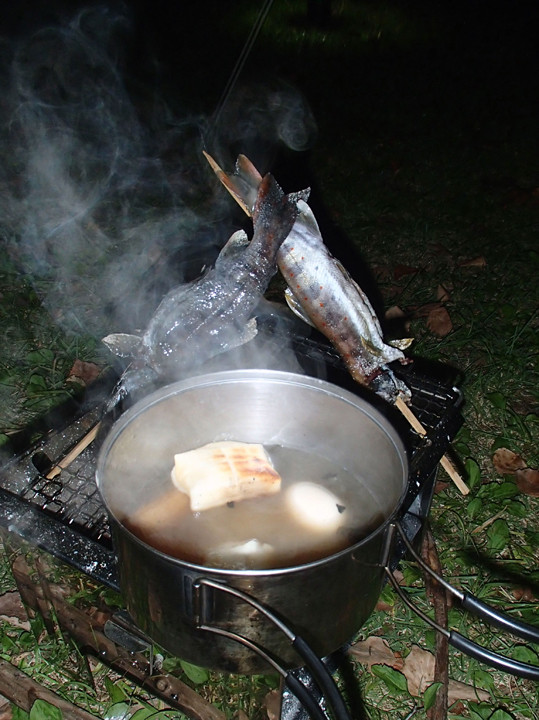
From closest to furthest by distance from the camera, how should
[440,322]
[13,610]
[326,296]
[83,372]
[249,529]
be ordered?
[249,529] → [326,296] → [13,610] → [83,372] → [440,322]

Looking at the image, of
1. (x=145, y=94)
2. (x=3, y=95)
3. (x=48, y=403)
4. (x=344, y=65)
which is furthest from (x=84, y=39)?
(x=48, y=403)

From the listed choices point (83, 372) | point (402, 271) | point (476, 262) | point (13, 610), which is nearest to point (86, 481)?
point (13, 610)

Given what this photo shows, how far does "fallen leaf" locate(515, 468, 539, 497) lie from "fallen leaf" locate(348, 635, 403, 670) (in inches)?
66.8

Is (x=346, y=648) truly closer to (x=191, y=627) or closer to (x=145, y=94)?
(x=191, y=627)

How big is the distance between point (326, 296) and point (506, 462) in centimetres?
254

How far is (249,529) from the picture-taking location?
294cm

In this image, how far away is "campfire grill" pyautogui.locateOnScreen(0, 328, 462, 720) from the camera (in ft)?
9.88

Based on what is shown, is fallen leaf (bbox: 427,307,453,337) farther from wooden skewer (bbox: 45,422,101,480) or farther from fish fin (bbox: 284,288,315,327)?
wooden skewer (bbox: 45,422,101,480)

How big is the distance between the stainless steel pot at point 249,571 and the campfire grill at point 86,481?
1.08 ft

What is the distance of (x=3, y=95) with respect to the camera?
11.4 m

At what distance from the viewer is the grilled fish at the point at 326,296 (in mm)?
2993

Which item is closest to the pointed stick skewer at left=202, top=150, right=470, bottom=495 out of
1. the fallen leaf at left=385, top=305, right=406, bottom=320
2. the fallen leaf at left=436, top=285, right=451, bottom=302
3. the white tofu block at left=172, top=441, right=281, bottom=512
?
the white tofu block at left=172, top=441, right=281, bottom=512

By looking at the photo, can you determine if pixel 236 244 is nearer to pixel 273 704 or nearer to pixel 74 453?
pixel 74 453

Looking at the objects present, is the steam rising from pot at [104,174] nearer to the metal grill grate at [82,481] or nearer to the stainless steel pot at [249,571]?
the metal grill grate at [82,481]
